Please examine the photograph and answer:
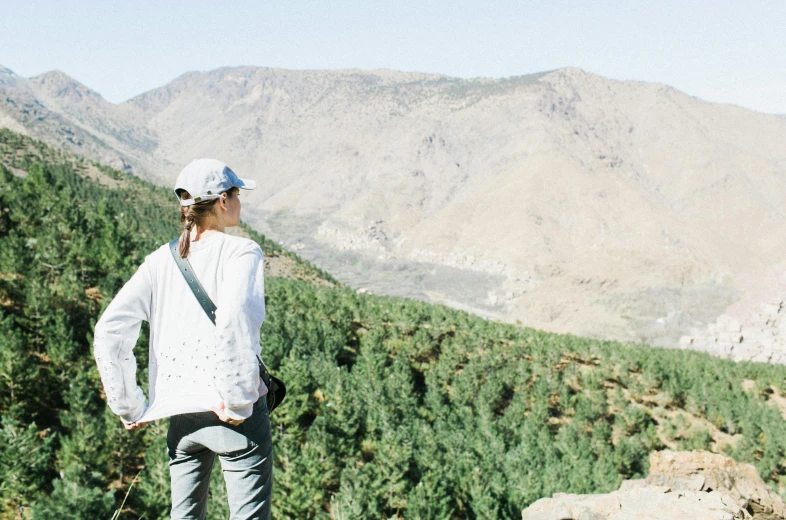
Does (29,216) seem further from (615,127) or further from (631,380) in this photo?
(615,127)

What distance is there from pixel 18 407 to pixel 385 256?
113246 millimetres

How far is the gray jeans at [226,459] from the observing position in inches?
151

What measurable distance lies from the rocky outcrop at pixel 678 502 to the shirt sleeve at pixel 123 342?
7.50m

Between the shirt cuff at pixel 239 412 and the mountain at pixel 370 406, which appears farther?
the mountain at pixel 370 406

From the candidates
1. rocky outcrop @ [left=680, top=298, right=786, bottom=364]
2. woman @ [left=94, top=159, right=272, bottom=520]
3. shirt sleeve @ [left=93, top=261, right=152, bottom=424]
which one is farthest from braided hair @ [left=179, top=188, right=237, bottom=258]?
rocky outcrop @ [left=680, top=298, right=786, bottom=364]

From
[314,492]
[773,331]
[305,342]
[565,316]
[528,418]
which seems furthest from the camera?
[565,316]

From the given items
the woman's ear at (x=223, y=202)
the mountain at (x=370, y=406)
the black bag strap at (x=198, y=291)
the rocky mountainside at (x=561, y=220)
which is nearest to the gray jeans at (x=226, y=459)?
the black bag strap at (x=198, y=291)

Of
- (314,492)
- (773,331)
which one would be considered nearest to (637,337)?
(773,331)

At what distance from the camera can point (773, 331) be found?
66.9 metres

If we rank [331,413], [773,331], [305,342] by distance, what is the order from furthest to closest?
[773,331], [305,342], [331,413]

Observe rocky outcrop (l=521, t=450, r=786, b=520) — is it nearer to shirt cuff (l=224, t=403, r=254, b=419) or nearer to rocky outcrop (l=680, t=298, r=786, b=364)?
shirt cuff (l=224, t=403, r=254, b=419)

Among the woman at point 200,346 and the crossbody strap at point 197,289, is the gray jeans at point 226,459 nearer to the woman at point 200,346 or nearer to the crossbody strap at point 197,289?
the woman at point 200,346

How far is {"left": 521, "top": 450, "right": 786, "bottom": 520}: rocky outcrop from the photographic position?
793 centimetres

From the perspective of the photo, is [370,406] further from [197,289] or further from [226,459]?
[197,289]
